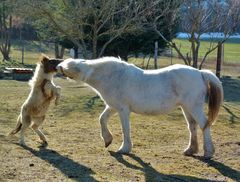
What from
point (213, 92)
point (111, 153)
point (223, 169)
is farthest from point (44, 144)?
point (223, 169)

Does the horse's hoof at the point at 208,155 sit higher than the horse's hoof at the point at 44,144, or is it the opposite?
the horse's hoof at the point at 208,155

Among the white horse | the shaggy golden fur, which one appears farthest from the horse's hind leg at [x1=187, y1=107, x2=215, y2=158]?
the shaggy golden fur

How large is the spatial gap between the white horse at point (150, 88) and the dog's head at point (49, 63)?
0.45 m

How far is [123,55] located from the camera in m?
29.2

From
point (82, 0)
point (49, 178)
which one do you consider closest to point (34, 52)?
point (82, 0)

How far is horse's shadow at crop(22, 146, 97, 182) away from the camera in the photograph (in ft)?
23.3

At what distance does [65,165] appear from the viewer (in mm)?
7660

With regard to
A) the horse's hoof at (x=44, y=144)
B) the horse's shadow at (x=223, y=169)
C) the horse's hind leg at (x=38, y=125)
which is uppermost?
the horse's hind leg at (x=38, y=125)

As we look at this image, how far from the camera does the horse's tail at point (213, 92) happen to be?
8.46m

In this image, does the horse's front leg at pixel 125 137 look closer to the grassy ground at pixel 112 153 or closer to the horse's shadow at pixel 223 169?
the grassy ground at pixel 112 153

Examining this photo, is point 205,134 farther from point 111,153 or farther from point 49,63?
point 49,63

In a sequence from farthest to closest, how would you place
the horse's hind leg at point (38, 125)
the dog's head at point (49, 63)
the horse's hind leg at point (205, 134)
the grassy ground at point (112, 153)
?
the horse's hind leg at point (38, 125)
the dog's head at point (49, 63)
the horse's hind leg at point (205, 134)
the grassy ground at point (112, 153)

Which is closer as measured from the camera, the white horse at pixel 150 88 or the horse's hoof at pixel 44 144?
the white horse at pixel 150 88

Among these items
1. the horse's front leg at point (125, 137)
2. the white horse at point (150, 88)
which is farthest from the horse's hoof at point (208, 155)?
the horse's front leg at point (125, 137)
